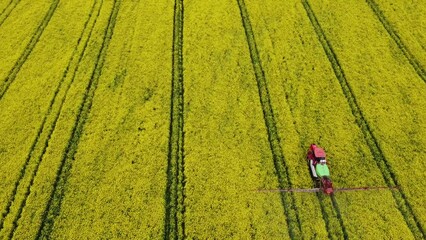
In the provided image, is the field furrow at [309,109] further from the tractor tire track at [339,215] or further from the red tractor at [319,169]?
the red tractor at [319,169]

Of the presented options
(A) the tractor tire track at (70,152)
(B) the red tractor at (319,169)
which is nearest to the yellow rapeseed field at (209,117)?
(A) the tractor tire track at (70,152)

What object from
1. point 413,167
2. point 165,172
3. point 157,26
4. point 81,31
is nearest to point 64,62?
point 81,31

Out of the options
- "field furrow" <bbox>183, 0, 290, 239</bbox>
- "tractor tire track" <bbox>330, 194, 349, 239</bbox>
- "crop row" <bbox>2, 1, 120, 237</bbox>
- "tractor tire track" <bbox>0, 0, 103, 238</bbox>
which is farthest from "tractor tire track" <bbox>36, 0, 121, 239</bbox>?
"tractor tire track" <bbox>330, 194, 349, 239</bbox>

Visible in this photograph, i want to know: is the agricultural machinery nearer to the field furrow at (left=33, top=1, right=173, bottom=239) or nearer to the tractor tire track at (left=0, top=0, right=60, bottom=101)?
the field furrow at (left=33, top=1, right=173, bottom=239)

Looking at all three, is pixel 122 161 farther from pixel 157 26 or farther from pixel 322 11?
pixel 322 11

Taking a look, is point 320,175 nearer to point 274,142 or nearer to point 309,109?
point 274,142

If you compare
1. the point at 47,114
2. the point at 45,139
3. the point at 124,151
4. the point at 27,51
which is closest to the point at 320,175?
the point at 124,151
